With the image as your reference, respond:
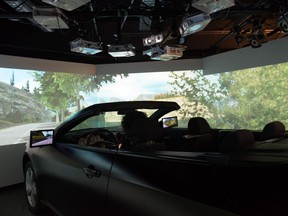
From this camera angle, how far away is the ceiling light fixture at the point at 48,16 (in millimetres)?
3023

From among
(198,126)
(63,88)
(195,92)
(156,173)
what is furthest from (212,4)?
(63,88)

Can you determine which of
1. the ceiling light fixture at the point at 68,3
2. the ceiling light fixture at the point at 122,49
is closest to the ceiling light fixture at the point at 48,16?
the ceiling light fixture at the point at 68,3

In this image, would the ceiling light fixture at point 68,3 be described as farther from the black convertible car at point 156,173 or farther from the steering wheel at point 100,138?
the steering wheel at point 100,138

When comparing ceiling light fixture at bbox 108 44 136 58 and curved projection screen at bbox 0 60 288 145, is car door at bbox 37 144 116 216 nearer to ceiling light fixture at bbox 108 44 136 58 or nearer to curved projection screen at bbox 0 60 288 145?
curved projection screen at bbox 0 60 288 145

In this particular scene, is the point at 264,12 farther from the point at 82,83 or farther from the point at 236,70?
the point at 82,83

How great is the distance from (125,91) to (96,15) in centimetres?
315

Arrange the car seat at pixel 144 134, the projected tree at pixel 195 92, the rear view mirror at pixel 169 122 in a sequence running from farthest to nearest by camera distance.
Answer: the projected tree at pixel 195 92
the rear view mirror at pixel 169 122
the car seat at pixel 144 134

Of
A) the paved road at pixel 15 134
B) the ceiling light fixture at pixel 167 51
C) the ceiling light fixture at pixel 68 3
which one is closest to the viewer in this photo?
the ceiling light fixture at pixel 68 3

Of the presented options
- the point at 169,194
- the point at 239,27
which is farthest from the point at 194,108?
the point at 169,194

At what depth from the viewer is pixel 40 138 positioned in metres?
2.65

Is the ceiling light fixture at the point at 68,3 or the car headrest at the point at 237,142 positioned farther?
the ceiling light fixture at the point at 68,3

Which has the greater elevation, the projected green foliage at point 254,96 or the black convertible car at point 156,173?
the projected green foliage at point 254,96

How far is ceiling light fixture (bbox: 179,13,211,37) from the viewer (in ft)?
10.7

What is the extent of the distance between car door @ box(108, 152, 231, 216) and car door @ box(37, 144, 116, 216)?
137 mm
